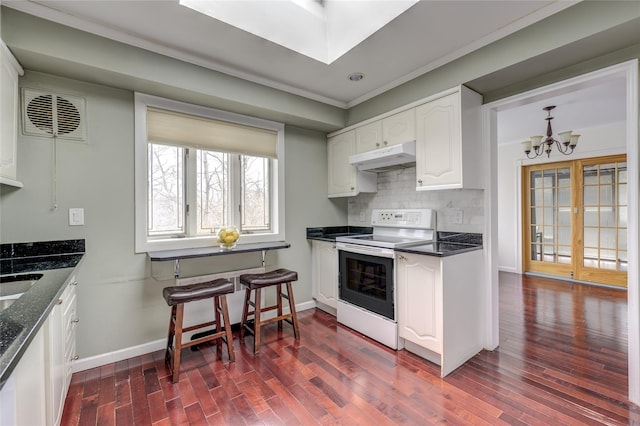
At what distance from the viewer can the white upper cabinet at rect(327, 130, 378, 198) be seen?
3.25 metres

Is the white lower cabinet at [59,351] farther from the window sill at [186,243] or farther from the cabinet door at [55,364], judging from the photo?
the window sill at [186,243]

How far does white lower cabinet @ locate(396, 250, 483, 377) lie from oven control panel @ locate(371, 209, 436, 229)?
0.54m

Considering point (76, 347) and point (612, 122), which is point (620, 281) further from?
point (76, 347)

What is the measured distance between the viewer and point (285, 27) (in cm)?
212

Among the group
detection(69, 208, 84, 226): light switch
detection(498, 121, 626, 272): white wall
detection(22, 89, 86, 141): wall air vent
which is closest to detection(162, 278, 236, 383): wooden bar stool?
detection(69, 208, 84, 226): light switch

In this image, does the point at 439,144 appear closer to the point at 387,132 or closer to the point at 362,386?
the point at 387,132

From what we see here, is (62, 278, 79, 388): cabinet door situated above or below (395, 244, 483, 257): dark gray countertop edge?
below

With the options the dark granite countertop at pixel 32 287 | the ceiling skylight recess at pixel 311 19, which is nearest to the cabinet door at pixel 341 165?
the ceiling skylight recess at pixel 311 19

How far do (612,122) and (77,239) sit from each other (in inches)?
260

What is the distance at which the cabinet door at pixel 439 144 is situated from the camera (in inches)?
89.6

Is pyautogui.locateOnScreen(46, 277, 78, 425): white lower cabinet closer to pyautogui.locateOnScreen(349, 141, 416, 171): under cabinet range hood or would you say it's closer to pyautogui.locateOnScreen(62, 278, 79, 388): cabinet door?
pyautogui.locateOnScreen(62, 278, 79, 388): cabinet door

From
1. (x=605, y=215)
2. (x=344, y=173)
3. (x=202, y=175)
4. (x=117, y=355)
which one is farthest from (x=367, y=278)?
(x=605, y=215)

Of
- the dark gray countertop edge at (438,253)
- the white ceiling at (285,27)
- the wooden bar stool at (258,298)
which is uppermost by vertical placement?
the white ceiling at (285,27)

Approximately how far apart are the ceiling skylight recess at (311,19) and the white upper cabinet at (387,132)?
31.8 inches
